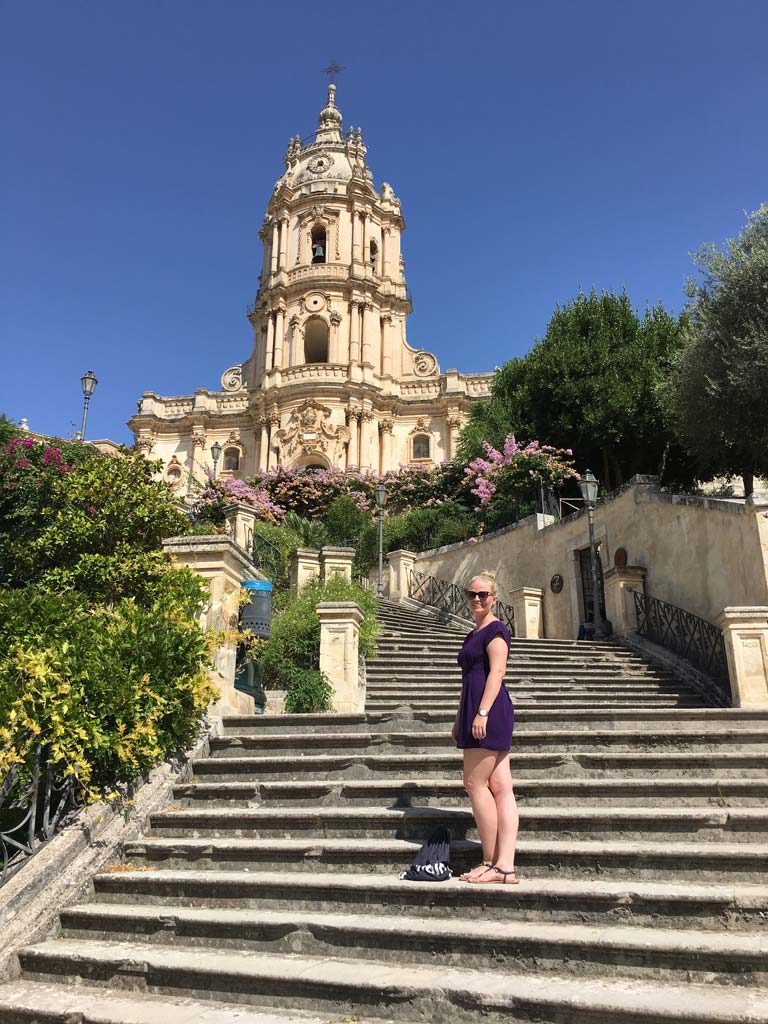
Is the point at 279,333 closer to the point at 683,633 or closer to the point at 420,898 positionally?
the point at 683,633

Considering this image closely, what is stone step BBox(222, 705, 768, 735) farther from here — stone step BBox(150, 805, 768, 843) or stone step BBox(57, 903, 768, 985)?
stone step BBox(57, 903, 768, 985)

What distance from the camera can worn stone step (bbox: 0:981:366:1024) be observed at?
3.32 m

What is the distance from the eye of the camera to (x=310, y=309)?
4206 centimetres

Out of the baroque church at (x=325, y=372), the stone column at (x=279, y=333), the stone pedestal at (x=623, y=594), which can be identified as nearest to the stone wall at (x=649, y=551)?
the stone pedestal at (x=623, y=594)

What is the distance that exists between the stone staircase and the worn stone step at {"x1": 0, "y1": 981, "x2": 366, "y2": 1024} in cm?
1

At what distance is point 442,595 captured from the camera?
2064 centimetres

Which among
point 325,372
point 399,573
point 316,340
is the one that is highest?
point 316,340

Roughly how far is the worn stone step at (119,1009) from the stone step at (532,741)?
260 centimetres

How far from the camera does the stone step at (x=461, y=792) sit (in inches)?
187

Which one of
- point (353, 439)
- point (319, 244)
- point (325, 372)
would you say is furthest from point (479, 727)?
point (319, 244)

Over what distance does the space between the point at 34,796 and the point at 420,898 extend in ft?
8.59

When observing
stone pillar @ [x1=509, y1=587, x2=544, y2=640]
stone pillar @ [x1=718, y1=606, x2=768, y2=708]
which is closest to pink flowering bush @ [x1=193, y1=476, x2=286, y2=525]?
stone pillar @ [x1=509, y1=587, x2=544, y2=640]

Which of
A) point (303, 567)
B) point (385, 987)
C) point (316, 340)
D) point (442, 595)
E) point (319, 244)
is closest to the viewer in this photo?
point (385, 987)

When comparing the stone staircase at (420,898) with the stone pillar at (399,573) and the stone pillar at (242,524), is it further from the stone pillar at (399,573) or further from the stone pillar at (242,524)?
the stone pillar at (399,573)
